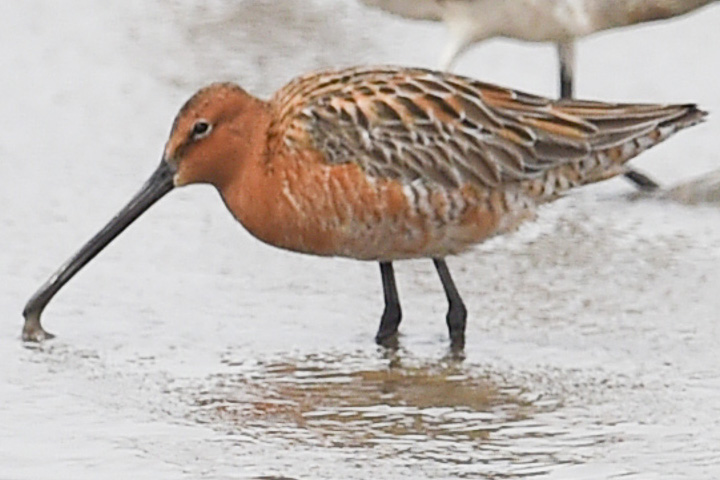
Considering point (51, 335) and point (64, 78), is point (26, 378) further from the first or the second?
point (64, 78)

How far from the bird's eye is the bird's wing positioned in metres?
0.19

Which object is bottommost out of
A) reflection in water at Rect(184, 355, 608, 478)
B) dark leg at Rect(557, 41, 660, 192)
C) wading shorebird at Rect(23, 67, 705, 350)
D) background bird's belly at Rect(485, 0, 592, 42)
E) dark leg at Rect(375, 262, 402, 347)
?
reflection in water at Rect(184, 355, 608, 478)

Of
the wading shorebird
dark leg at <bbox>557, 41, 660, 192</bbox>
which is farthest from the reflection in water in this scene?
dark leg at <bbox>557, 41, 660, 192</bbox>

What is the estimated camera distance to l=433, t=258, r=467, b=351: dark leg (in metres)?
6.47

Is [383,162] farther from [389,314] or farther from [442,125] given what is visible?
[389,314]

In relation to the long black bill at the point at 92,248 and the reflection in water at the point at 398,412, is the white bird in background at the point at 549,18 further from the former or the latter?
the reflection in water at the point at 398,412

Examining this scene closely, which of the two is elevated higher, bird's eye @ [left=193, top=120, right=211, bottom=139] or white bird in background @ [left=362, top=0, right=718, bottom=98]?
white bird in background @ [left=362, top=0, right=718, bottom=98]

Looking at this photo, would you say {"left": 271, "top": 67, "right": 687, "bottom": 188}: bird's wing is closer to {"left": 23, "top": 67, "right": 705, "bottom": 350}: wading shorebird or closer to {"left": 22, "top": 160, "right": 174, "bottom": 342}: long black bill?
{"left": 23, "top": 67, "right": 705, "bottom": 350}: wading shorebird

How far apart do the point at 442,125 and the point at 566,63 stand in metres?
3.02

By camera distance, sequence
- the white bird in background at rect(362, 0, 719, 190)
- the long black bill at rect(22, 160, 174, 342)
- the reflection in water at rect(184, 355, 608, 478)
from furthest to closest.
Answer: the white bird in background at rect(362, 0, 719, 190)
the long black bill at rect(22, 160, 174, 342)
the reflection in water at rect(184, 355, 608, 478)

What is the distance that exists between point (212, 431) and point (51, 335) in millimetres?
1086

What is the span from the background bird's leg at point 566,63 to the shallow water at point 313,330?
0.37 meters

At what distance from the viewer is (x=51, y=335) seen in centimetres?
649

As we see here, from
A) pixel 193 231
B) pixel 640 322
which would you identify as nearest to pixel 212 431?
pixel 640 322
